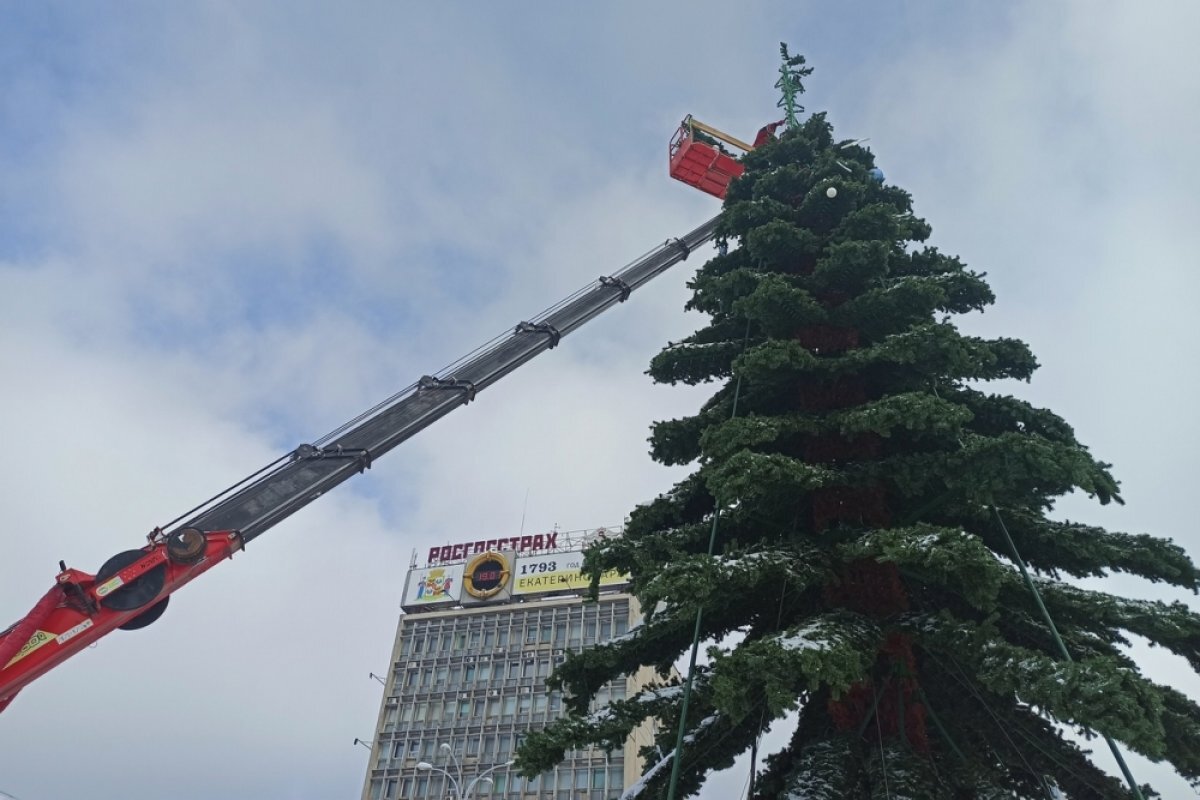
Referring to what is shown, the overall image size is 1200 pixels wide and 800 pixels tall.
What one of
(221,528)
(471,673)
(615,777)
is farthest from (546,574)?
(221,528)

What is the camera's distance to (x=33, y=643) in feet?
35.5

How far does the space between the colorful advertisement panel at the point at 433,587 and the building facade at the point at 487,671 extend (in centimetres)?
9

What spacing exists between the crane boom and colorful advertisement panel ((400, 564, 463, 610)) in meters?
49.5

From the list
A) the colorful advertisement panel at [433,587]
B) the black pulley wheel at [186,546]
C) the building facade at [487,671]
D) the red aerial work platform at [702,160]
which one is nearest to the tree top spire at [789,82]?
the red aerial work platform at [702,160]

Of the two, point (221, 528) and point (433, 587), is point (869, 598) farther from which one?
point (433, 587)

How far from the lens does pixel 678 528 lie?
10891 mm

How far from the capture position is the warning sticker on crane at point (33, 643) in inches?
417

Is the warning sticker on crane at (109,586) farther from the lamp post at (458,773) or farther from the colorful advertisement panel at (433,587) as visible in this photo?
the colorful advertisement panel at (433,587)

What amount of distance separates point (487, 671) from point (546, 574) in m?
8.78

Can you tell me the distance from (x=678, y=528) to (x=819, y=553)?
2.22 metres

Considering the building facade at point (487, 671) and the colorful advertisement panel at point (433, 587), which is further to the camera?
the colorful advertisement panel at point (433, 587)

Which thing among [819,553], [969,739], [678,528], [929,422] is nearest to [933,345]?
[929,422]

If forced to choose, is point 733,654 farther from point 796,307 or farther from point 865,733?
point 796,307

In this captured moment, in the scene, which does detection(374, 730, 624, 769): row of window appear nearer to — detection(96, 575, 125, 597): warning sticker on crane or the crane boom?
the crane boom
